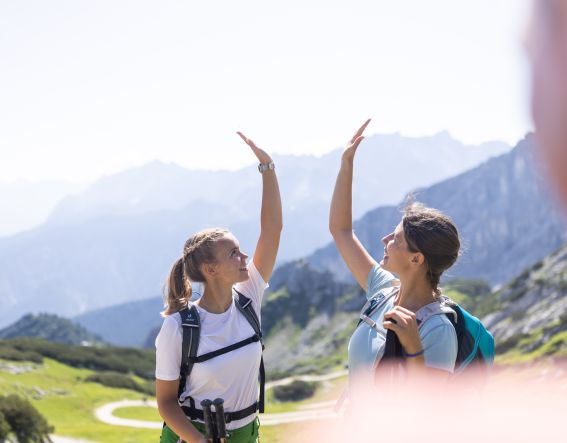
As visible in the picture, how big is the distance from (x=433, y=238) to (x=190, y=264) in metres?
3.18

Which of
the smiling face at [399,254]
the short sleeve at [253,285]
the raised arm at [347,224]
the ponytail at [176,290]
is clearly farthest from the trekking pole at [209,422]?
the smiling face at [399,254]

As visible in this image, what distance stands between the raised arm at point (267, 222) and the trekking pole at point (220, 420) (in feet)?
7.37

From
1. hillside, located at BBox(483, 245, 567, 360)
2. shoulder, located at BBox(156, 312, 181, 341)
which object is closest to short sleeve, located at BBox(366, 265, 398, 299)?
shoulder, located at BBox(156, 312, 181, 341)

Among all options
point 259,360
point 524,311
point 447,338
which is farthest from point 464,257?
point 524,311

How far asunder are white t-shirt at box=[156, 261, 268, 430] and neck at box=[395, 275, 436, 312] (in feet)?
7.46

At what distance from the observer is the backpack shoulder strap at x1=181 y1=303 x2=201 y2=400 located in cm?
614

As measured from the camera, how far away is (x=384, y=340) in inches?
181

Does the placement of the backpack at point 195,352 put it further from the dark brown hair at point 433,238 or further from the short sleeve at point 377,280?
the dark brown hair at point 433,238

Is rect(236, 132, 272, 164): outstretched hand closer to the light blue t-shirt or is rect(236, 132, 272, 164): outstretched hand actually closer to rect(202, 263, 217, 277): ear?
rect(202, 263, 217, 277): ear

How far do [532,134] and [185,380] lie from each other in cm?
547

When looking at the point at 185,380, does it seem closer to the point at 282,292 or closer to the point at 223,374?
the point at 223,374

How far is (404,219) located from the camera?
196 inches

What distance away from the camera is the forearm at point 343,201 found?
6.20m

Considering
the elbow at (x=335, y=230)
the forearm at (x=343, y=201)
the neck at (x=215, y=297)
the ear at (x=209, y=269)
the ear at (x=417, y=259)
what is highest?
the forearm at (x=343, y=201)
